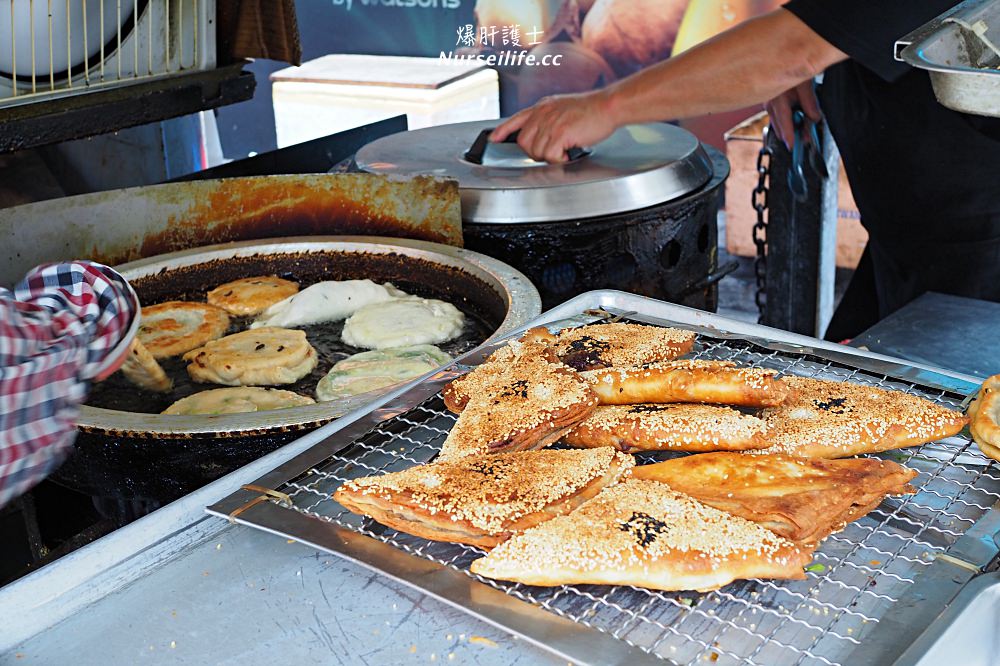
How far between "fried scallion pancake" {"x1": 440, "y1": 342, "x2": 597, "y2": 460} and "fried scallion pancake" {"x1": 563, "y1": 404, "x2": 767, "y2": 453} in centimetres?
4

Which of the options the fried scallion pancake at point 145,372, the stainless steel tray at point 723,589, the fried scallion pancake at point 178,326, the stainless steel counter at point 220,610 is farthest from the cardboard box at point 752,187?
the stainless steel counter at point 220,610

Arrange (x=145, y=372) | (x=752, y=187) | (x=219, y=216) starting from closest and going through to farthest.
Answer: (x=145, y=372) → (x=219, y=216) → (x=752, y=187)

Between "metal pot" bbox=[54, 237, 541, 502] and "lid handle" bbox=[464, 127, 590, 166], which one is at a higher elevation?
"lid handle" bbox=[464, 127, 590, 166]

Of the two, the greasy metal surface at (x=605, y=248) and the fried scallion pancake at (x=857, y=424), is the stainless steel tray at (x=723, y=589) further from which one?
the greasy metal surface at (x=605, y=248)

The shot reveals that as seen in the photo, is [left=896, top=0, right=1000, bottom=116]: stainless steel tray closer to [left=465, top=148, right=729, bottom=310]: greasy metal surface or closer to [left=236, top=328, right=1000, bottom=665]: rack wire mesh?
[left=236, top=328, right=1000, bottom=665]: rack wire mesh

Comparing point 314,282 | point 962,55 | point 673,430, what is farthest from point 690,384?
point 314,282

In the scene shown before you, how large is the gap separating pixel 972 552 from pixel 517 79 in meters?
7.11

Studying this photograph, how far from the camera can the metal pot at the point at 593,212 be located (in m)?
3.41

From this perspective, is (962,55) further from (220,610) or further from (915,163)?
(915,163)

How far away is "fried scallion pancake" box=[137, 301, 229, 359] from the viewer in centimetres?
324

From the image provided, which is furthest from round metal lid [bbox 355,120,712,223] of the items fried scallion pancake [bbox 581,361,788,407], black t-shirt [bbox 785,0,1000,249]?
fried scallion pancake [bbox 581,361,788,407]

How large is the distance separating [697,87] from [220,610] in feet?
9.97

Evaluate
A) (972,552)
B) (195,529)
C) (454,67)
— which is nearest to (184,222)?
(195,529)

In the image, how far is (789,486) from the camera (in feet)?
4.93
